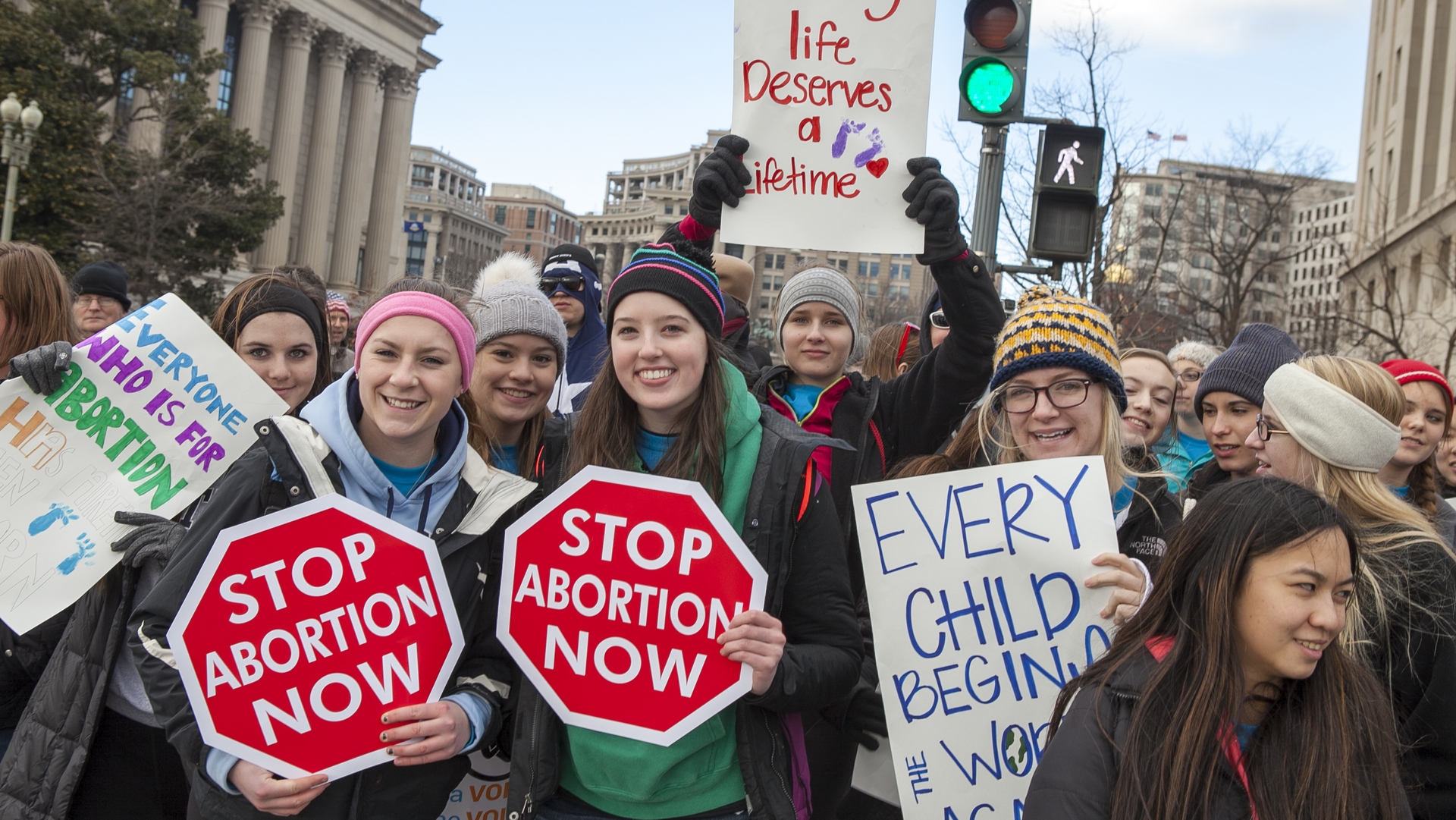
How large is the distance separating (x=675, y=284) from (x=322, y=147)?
55990 millimetres

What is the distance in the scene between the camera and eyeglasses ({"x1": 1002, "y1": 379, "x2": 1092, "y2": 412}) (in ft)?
9.23

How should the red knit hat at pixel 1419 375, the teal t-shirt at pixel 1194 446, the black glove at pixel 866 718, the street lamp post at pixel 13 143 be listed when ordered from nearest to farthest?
the black glove at pixel 866 718, the red knit hat at pixel 1419 375, the teal t-shirt at pixel 1194 446, the street lamp post at pixel 13 143

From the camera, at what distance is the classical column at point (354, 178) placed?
55750 millimetres

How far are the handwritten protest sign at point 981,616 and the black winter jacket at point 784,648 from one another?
0.68 ft

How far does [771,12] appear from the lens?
10.7 feet

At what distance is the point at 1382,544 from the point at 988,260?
3.42 metres

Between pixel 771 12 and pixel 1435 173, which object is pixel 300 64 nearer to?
pixel 1435 173

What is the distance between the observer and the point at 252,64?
46.6m

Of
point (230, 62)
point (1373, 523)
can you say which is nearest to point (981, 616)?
point (1373, 523)

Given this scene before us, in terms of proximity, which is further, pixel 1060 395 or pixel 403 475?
pixel 1060 395

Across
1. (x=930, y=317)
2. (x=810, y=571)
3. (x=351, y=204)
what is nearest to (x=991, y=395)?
(x=810, y=571)

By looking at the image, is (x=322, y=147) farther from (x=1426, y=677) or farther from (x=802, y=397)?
(x=1426, y=677)

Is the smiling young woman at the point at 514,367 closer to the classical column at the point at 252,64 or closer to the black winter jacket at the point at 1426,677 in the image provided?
the black winter jacket at the point at 1426,677

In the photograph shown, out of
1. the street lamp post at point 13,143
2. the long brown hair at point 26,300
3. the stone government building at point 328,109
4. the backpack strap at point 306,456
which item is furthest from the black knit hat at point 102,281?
the stone government building at point 328,109
